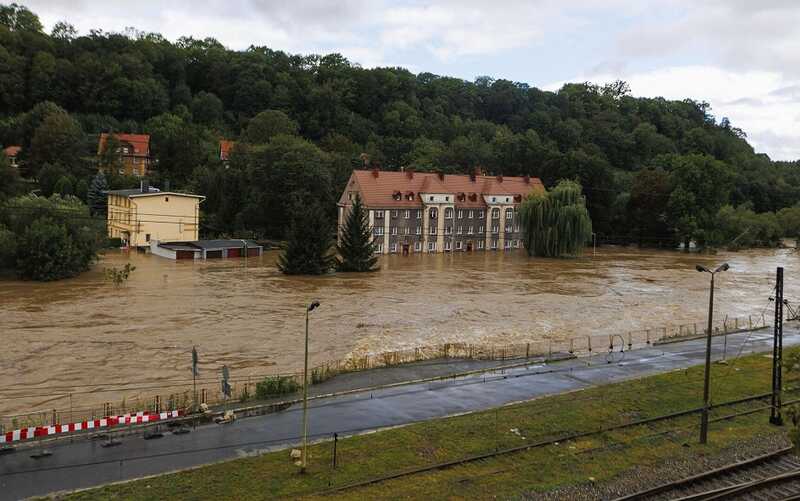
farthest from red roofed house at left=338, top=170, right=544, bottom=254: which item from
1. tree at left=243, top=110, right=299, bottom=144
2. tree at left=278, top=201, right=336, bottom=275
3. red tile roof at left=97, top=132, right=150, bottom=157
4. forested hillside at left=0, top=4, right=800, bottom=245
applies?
red tile roof at left=97, top=132, right=150, bottom=157

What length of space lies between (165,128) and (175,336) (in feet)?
277

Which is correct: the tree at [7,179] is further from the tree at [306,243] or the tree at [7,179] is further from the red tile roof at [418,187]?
the red tile roof at [418,187]

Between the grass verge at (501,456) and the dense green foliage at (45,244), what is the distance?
40.5m

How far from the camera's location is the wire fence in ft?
79.7

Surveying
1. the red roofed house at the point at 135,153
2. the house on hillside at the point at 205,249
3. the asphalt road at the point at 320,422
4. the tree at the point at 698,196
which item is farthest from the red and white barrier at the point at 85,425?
the red roofed house at the point at 135,153

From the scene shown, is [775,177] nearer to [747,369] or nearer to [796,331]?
[796,331]

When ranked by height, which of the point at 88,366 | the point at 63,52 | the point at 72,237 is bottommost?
the point at 88,366

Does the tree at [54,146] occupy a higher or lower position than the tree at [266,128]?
lower

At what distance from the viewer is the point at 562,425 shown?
22891 mm

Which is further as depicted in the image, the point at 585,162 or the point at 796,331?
the point at 585,162

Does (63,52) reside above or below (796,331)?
above

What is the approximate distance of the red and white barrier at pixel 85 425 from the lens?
20.3 m

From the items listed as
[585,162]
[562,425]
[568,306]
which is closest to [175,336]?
[562,425]

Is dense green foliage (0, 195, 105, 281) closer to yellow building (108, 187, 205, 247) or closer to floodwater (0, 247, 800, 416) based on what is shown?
floodwater (0, 247, 800, 416)
